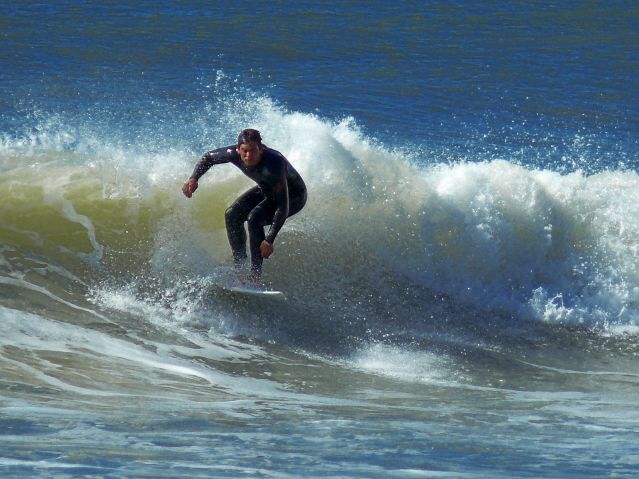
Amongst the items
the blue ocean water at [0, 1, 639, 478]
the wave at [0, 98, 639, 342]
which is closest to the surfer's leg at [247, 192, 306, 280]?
the blue ocean water at [0, 1, 639, 478]

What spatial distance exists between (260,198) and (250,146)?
766mm

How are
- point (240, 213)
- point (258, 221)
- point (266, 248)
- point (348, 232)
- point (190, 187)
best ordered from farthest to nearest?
point (348, 232)
point (240, 213)
point (258, 221)
point (190, 187)
point (266, 248)

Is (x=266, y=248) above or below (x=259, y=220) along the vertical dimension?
below

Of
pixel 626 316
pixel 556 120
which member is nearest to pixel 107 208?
pixel 626 316

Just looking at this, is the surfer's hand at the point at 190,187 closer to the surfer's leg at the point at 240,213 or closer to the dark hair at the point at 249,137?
the surfer's leg at the point at 240,213

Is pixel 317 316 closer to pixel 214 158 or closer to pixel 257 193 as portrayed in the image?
pixel 257 193

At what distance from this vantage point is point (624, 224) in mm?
11297

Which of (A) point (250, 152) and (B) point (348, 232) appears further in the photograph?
(B) point (348, 232)

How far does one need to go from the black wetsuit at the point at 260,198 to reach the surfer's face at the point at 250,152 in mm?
123

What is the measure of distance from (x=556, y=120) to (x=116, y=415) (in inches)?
430

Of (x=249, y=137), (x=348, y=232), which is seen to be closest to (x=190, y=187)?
(x=249, y=137)

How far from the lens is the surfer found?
8.38m

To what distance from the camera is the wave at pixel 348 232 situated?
32.4 feet

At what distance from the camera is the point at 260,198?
8859 millimetres
